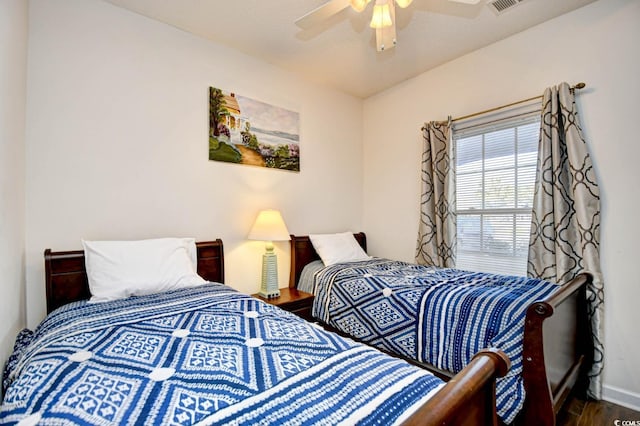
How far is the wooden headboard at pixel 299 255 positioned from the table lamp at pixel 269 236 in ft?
1.07

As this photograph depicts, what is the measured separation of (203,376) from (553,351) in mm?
1719

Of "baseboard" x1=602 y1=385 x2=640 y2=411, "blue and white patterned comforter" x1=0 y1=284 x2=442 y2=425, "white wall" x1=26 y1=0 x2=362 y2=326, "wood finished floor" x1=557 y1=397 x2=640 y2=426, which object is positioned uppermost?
"white wall" x1=26 y1=0 x2=362 y2=326

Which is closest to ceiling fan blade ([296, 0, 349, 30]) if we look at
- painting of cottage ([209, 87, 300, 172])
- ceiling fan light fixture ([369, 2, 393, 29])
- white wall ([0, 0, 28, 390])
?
ceiling fan light fixture ([369, 2, 393, 29])

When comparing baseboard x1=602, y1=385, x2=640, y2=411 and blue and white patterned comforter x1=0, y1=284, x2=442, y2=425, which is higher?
blue and white patterned comforter x1=0, y1=284, x2=442, y2=425

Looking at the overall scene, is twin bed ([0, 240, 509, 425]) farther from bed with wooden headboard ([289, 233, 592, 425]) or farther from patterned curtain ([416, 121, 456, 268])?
patterned curtain ([416, 121, 456, 268])

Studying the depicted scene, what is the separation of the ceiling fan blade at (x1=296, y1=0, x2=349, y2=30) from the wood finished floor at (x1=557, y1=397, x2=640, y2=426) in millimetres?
2693

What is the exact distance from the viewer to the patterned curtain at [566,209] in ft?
6.72

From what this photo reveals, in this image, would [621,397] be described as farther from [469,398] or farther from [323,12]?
[323,12]

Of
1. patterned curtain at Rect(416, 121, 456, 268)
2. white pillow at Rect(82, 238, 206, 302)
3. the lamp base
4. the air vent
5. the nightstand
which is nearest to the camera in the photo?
white pillow at Rect(82, 238, 206, 302)

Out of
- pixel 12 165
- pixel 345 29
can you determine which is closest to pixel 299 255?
pixel 345 29

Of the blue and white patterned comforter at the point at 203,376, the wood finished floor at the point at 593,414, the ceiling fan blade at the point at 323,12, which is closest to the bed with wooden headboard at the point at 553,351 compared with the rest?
the wood finished floor at the point at 593,414

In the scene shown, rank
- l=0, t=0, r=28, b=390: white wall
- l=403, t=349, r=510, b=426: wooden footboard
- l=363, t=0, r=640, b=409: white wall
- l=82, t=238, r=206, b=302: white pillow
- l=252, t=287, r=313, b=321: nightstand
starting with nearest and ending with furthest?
1. l=403, t=349, r=510, b=426: wooden footboard
2. l=0, t=0, r=28, b=390: white wall
3. l=82, t=238, r=206, b=302: white pillow
4. l=363, t=0, r=640, b=409: white wall
5. l=252, t=287, r=313, b=321: nightstand

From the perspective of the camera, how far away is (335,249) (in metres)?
2.99

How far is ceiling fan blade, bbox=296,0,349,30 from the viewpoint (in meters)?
1.66
